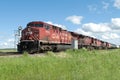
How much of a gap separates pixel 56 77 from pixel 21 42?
1654 cm

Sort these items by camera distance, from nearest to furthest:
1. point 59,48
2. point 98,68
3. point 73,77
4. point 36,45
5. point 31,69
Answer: point 73,77 → point 31,69 → point 98,68 → point 36,45 → point 59,48

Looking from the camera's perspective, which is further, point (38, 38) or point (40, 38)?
point (40, 38)

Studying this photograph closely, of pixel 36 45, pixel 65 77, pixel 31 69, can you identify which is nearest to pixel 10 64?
pixel 31 69

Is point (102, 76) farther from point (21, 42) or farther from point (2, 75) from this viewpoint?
point (21, 42)

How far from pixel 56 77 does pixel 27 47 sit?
52.6ft

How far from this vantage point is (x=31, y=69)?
14.1 m

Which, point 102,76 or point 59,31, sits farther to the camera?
point 59,31

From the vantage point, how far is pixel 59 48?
3353 cm

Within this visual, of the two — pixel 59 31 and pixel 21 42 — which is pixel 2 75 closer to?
pixel 21 42

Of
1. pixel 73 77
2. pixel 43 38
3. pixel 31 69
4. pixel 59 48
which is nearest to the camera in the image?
pixel 73 77

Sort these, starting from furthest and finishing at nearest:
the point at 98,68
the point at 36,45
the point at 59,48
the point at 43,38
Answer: the point at 59,48 < the point at 43,38 < the point at 36,45 < the point at 98,68

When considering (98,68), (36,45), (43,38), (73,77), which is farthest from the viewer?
(43,38)

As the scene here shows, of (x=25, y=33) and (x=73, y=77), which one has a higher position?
(x=25, y=33)

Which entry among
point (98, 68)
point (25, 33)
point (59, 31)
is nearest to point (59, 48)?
point (59, 31)
